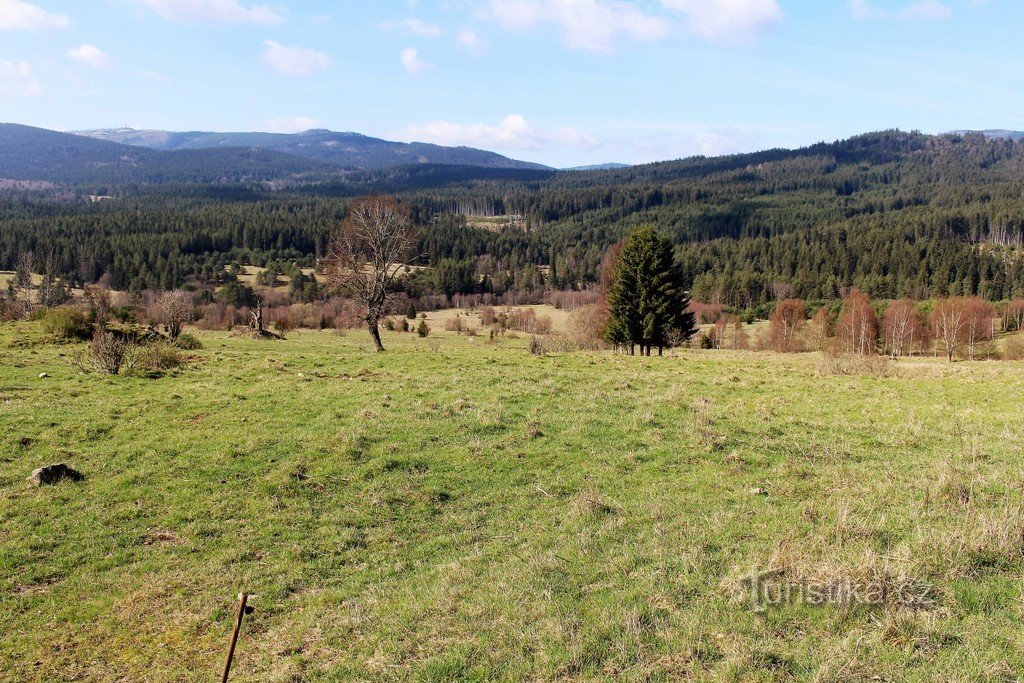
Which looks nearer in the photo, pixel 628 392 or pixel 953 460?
pixel 953 460

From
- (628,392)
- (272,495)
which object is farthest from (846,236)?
(272,495)

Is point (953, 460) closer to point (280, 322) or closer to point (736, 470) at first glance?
point (736, 470)

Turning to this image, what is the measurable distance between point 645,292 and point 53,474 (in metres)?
41.1

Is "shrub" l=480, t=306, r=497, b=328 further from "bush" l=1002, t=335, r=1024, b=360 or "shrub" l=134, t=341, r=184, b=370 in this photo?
"shrub" l=134, t=341, r=184, b=370

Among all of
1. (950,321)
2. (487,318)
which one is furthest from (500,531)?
(487,318)

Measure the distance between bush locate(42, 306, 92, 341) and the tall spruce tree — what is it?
35190 millimetres

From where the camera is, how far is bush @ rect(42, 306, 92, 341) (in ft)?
91.2

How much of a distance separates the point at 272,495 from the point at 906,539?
984 centimetres

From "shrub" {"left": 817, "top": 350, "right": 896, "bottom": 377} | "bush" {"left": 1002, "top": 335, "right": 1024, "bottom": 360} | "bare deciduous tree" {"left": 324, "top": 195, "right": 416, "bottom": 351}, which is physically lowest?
"bush" {"left": 1002, "top": 335, "right": 1024, "bottom": 360}

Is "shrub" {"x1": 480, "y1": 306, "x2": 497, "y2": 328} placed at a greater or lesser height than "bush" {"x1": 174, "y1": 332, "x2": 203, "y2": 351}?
lesser

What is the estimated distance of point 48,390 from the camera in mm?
17016

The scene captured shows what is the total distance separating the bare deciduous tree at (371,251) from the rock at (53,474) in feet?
68.7

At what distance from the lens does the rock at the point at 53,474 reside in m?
10.6

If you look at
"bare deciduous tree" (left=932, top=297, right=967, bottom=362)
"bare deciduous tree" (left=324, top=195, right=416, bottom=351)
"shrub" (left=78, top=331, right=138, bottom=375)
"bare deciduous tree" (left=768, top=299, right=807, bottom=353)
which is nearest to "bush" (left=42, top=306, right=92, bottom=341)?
"shrub" (left=78, top=331, right=138, bottom=375)
